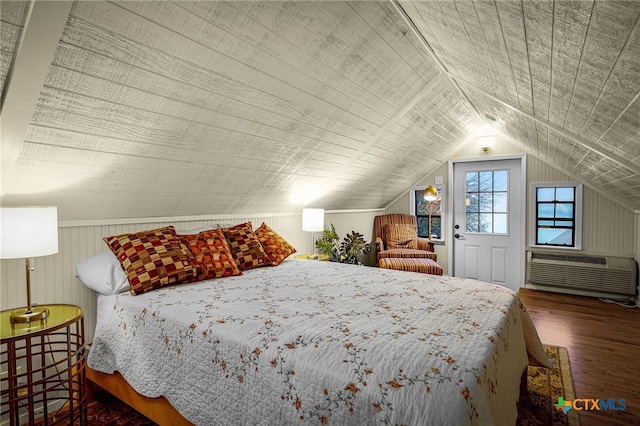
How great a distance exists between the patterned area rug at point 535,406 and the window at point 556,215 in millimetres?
2679

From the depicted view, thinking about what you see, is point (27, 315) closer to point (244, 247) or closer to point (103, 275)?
point (103, 275)

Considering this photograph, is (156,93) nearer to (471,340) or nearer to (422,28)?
(422,28)

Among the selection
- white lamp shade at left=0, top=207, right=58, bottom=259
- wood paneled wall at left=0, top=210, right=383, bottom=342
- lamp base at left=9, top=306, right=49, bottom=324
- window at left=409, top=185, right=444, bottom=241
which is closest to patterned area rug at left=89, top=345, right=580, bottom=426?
wood paneled wall at left=0, top=210, right=383, bottom=342

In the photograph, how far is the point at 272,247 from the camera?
309cm

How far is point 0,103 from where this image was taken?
4.80 feet

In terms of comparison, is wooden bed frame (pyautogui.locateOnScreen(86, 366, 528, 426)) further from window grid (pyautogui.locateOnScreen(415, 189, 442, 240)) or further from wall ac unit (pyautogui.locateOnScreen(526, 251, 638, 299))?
window grid (pyautogui.locateOnScreen(415, 189, 442, 240))

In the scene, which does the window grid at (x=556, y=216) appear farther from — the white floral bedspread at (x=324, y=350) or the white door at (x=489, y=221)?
the white floral bedspread at (x=324, y=350)

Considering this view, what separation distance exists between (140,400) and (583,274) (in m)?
4.92

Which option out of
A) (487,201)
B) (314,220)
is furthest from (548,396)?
(487,201)

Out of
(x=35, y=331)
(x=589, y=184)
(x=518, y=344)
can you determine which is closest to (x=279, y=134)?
(x=35, y=331)

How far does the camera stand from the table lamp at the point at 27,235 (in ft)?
5.28

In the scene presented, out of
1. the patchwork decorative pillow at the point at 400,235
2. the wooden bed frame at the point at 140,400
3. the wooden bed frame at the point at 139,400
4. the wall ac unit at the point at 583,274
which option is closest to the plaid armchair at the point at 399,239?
the patchwork decorative pillow at the point at 400,235

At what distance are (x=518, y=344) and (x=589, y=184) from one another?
3547 mm

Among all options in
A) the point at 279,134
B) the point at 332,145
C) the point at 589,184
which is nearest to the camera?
the point at 279,134
